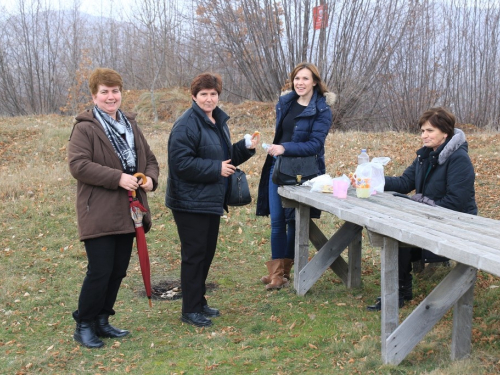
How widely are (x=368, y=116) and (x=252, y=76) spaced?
3427 mm

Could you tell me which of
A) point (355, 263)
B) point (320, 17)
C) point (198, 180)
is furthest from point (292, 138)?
point (320, 17)

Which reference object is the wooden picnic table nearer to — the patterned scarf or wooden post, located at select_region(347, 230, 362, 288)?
wooden post, located at select_region(347, 230, 362, 288)

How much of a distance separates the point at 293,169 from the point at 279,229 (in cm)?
62

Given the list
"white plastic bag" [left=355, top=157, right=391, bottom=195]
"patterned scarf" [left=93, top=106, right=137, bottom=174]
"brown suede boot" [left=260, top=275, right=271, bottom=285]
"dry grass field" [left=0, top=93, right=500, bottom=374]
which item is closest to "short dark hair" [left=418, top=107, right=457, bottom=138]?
"white plastic bag" [left=355, top=157, right=391, bottom=195]

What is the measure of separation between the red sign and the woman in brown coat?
33.7 ft

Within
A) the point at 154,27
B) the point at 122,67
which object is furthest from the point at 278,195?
the point at 122,67

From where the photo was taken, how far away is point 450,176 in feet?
13.7

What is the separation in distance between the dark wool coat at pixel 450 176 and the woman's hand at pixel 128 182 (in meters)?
2.24

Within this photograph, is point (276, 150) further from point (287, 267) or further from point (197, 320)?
point (197, 320)

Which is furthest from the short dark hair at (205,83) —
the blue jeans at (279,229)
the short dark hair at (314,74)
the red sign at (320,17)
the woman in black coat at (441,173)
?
the red sign at (320,17)

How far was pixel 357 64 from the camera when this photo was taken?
1362 centimetres

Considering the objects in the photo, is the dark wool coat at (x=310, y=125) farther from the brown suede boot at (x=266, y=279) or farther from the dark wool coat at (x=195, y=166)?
the brown suede boot at (x=266, y=279)

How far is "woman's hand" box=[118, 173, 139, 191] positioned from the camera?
379 cm

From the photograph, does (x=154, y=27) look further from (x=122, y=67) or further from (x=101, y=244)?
(x=101, y=244)
